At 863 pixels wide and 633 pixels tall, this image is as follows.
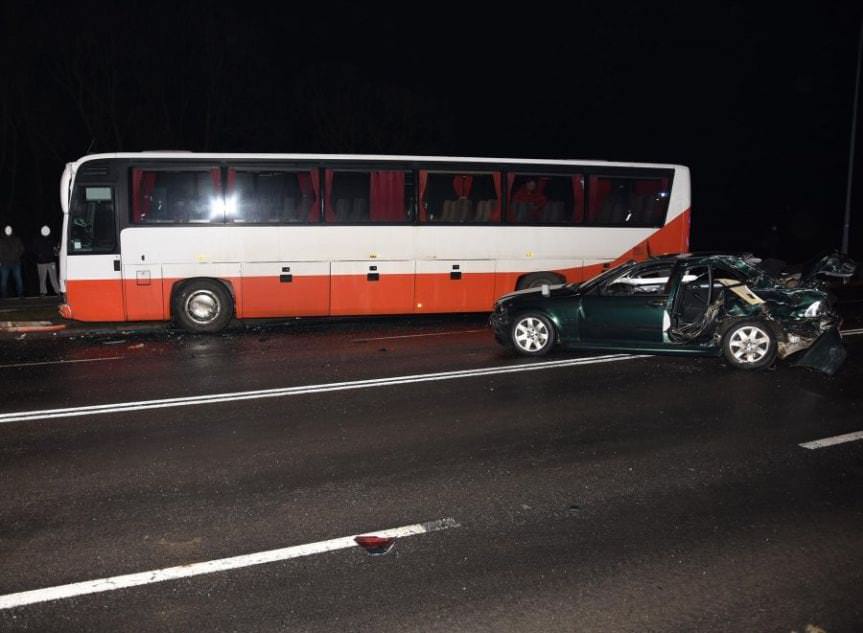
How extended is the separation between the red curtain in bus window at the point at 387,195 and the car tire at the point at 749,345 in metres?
6.95

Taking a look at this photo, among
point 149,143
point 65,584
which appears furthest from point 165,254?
point 149,143

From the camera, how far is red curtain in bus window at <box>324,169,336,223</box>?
14.1 meters

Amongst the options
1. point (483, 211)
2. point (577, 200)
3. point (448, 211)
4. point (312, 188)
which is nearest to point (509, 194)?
point (483, 211)

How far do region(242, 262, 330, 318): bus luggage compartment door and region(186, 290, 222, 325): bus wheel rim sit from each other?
1.71ft

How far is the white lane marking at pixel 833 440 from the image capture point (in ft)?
21.7

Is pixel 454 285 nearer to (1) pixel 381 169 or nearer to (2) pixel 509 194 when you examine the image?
(2) pixel 509 194

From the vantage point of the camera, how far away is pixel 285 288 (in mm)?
14078

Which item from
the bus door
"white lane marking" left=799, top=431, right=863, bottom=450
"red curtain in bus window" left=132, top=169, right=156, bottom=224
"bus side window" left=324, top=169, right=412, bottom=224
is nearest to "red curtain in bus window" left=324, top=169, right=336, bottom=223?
"bus side window" left=324, top=169, right=412, bottom=224

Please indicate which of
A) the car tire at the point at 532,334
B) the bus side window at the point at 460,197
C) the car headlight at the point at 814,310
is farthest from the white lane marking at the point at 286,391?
the bus side window at the point at 460,197

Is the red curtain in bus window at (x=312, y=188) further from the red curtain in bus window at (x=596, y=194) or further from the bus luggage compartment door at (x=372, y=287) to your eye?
the red curtain in bus window at (x=596, y=194)

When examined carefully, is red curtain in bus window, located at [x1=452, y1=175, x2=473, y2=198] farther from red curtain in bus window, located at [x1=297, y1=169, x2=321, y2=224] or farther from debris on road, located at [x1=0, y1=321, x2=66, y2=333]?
debris on road, located at [x1=0, y1=321, x2=66, y2=333]

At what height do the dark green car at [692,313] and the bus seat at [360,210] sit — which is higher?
the bus seat at [360,210]

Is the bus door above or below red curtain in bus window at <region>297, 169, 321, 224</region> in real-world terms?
below

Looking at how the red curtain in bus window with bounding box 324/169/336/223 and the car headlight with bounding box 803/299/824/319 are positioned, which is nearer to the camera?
the car headlight with bounding box 803/299/824/319
